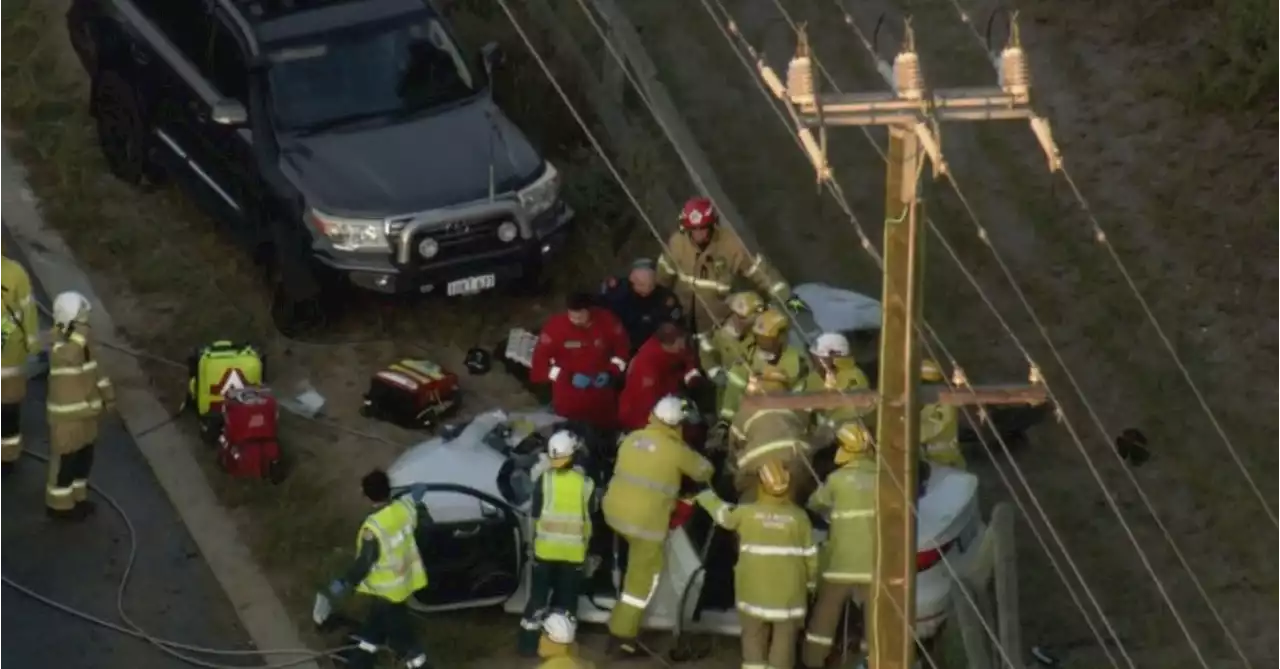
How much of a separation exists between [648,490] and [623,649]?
40.2 inches

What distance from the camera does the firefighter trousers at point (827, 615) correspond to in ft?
38.0

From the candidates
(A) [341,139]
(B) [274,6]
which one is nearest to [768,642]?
(A) [341,139]

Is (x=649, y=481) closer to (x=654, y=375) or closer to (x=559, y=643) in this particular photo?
(x=559, y=643)

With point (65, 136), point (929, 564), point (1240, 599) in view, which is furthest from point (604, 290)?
point (65, 136)

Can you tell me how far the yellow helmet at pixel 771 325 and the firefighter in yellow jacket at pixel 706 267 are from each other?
98 cm

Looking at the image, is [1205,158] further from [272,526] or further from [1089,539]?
[272,526]

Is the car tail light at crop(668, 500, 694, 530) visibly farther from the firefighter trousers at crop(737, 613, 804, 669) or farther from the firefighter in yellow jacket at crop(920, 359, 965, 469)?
the firefighter in yellow jacket at crop(920, 359, 965, 469)

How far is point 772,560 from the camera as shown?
11.3 metres

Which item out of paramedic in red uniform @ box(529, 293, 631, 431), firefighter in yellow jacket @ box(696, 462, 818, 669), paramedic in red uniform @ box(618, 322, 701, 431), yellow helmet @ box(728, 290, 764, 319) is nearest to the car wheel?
paramedic in red uniform @ box(529, 293, 631, 431)

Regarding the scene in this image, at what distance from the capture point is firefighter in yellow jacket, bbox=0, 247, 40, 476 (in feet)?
41.6

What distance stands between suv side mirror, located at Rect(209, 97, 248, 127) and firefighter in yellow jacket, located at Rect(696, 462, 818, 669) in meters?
4.65

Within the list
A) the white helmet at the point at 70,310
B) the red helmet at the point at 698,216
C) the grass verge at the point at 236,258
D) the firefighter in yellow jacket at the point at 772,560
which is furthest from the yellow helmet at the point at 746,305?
the white helmet at the point at 70,310

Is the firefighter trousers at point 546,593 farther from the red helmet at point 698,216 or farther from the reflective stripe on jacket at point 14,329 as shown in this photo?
the reflective stripe on jacket at point 14,329

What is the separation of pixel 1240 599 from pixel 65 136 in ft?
31.1
